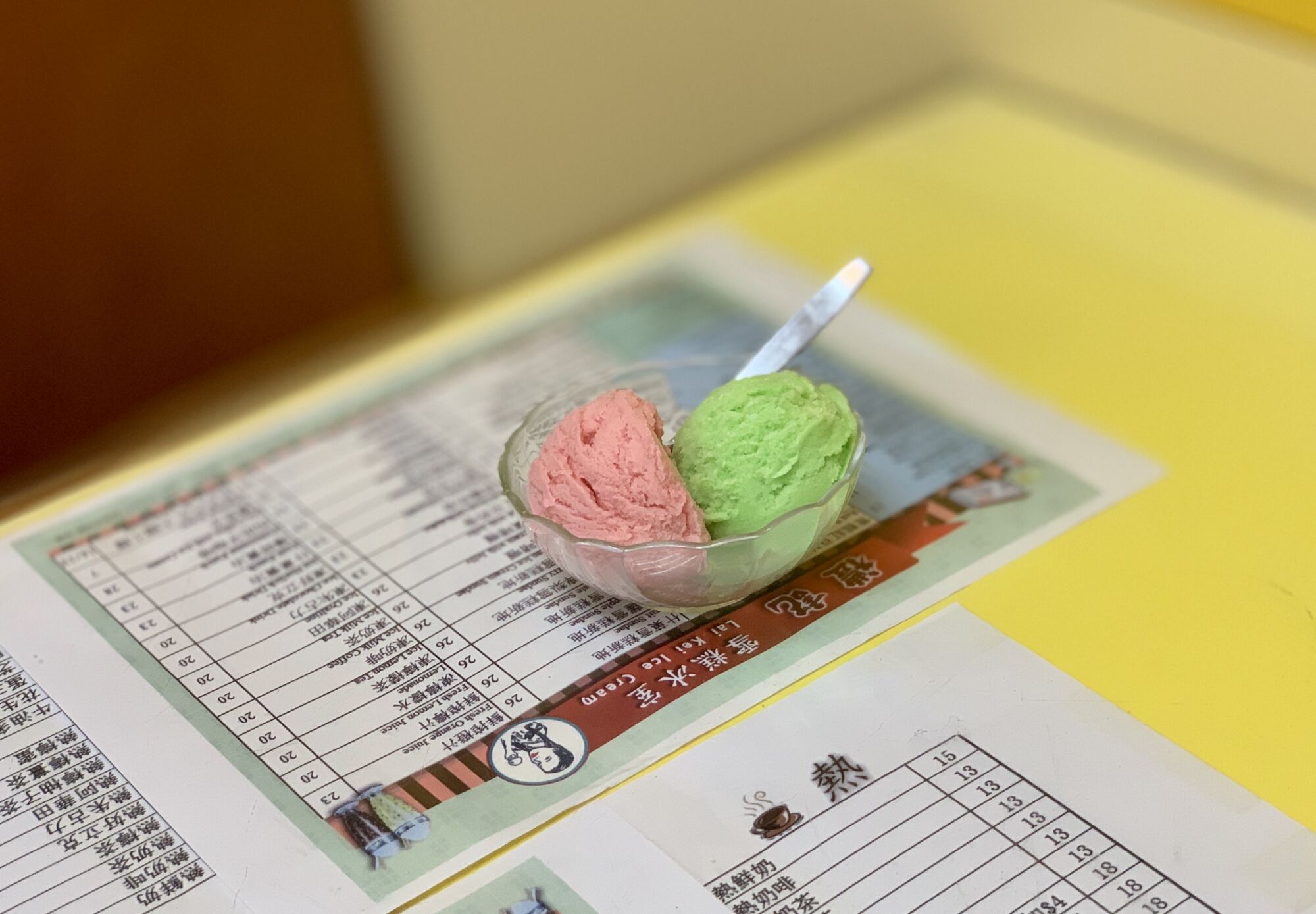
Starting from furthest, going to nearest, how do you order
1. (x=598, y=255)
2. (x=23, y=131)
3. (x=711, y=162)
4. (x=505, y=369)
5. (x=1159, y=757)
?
(x=711, y=162) → (x=23, y=131) → (x=598, y=255) → (x=505, y=369) → (x=1159, y=757)

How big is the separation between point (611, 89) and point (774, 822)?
4.34ft

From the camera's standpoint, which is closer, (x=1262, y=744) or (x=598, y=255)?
(x=1262, y=744)

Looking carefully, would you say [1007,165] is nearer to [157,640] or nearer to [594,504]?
[594,504]

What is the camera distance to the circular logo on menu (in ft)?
2.19

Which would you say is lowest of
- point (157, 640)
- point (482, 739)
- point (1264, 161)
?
point (1264, 161)

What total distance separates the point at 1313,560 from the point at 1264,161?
51 cm

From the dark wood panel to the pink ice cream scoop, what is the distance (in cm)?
107

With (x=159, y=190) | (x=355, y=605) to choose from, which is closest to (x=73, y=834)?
(x=355, y=605)

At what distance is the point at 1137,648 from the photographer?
73 centimetres

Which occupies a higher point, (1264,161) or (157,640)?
(157,640)

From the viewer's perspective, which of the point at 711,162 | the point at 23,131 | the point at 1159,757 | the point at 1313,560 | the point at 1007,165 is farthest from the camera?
the point at 711,162

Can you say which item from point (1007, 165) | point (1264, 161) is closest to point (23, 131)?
point (1007, 165)

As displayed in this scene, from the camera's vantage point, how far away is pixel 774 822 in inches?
24.9

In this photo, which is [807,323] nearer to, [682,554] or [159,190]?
[682,554]
